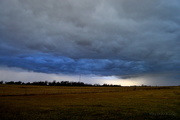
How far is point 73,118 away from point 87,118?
1.66 m

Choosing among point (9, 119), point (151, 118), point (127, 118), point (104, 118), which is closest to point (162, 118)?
point (151, 118)

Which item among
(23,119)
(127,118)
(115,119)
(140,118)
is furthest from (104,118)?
(23,119)

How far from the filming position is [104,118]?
18.9 metres

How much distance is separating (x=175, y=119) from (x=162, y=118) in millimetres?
1396

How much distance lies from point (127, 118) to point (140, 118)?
159cm

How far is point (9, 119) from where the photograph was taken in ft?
59.7

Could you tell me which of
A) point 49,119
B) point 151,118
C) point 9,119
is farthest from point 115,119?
point 9,119

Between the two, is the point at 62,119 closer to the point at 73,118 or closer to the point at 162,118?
the point at 73,118

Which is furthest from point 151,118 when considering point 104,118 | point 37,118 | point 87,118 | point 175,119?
point 37,118

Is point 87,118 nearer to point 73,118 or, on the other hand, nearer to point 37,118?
point 73,118

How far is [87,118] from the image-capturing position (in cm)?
1878

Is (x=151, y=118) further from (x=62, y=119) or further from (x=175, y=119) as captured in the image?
(x=62, y=119)

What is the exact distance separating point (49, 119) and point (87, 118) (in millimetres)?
4472

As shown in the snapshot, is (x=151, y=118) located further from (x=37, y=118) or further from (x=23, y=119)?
(x=23, y=119)
